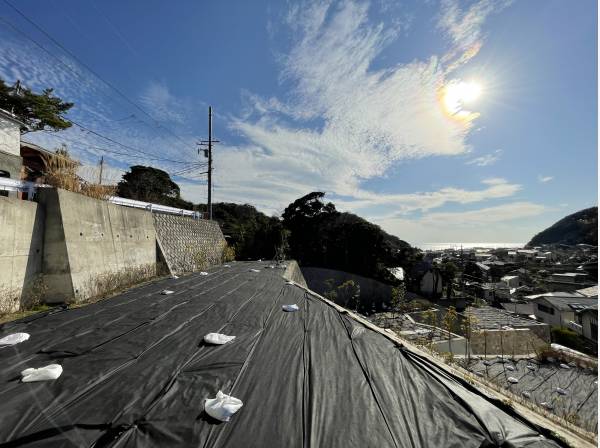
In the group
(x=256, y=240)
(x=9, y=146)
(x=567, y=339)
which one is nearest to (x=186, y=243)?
(x=9, y=146)

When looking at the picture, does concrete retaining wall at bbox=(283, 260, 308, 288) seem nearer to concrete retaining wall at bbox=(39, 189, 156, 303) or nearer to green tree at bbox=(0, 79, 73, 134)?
concrete retaining wall at bbox=(39, 189, 156, 303)

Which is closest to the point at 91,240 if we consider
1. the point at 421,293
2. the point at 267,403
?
the point at 267,403

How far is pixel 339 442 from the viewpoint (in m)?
1.18

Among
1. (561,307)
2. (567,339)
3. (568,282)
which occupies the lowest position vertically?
(567,339)

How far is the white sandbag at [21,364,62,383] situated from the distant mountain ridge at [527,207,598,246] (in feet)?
216

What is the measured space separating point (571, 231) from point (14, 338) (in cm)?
8546

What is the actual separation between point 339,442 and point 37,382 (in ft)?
6.65

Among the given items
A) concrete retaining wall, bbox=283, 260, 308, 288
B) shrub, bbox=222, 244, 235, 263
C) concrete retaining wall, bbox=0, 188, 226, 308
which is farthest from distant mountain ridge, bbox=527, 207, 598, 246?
concrete retaining wall, bbox=0, 188, 226, 308

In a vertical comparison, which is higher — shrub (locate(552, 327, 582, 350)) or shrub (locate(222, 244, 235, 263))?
shrub (locate(222, 244, 235, 263))

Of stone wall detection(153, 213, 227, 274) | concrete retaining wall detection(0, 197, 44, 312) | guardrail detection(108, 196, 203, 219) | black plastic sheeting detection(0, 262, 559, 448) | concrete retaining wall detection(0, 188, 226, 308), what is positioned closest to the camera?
black plastic sheeting detection(0, 262, 559, 448)

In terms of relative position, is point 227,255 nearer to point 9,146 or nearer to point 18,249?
point 9,146

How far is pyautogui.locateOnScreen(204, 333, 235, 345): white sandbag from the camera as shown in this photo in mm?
2314

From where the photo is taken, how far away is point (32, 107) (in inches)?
343

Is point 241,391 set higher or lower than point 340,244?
lower
